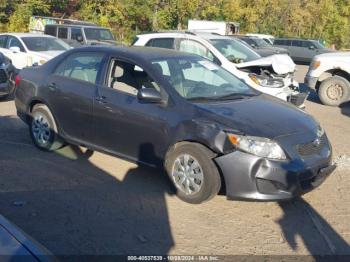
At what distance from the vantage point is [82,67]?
6.18 metres

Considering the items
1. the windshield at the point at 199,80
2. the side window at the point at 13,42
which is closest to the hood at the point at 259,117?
the windshield at the point at 199,80

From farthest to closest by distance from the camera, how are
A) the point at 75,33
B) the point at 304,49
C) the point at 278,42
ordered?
1. the point at 278,42
2. the point at 304,49
3. the point at 75,33

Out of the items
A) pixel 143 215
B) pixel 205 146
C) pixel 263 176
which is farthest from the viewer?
pixel 205 146

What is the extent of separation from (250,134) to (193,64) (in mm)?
1607

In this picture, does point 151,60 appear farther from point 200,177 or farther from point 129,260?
point 129,260

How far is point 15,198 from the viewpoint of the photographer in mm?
5055

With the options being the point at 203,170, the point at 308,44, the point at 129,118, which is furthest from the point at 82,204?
the point at 308,44

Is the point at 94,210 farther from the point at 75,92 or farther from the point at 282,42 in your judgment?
the point at 282,42

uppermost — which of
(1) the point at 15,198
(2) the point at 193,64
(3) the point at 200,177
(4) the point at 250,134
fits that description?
(2) the point at 193,64

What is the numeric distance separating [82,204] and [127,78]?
1.68 metres

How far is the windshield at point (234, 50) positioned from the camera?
9.99 metres

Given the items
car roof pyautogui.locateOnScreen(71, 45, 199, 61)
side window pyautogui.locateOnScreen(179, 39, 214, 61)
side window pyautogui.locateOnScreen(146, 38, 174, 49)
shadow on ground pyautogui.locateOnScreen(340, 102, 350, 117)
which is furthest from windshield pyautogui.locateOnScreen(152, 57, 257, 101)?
shadow on ground pyautogui.locateOnScreen(340, 102, 350, 117)

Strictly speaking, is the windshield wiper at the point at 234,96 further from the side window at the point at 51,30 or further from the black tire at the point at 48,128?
the side window at the point at 51,30

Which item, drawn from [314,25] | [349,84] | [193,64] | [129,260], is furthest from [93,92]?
[314,25]
